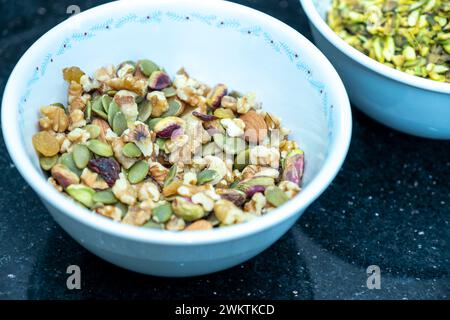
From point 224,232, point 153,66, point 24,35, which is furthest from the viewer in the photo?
point 24,35

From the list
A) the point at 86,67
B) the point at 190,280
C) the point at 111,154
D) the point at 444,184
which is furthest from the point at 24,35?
the point at 444,184

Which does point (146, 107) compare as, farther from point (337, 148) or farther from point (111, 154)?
point (337, 148)

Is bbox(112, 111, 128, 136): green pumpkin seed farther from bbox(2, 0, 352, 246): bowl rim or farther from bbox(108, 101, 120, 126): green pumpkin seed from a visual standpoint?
bbox(2, 0, 352, 246): bowl rim

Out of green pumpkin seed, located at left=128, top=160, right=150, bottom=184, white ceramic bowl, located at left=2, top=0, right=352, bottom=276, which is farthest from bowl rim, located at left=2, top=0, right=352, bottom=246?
green pumpkin seed, located at left=128, top=160, right=150, bottom=184

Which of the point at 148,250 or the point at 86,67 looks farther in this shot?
the point at 86,67

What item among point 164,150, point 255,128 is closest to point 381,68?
point 255,128

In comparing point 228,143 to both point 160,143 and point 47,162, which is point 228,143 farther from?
point 47,162
